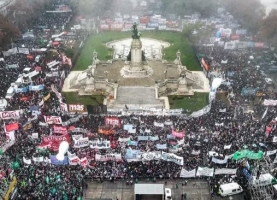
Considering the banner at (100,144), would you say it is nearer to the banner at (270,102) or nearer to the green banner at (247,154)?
the green banner at (247,154)

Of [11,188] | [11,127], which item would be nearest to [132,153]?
[11,188]

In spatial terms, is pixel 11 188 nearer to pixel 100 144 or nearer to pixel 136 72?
pixel 100 144

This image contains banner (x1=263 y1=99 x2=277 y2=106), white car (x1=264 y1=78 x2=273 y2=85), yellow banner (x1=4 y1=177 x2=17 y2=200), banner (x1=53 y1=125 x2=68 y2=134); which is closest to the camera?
yellow banner (x1=4 y1=177 x2=17 y2=200)

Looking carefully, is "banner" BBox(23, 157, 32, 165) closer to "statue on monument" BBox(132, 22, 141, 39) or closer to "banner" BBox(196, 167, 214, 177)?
"banner" BBox(196, 167, 214, 177)

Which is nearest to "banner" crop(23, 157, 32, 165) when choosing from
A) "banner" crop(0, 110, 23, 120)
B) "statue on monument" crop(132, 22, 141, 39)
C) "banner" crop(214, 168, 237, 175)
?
"banner" crop(0, 110, 23, 120)

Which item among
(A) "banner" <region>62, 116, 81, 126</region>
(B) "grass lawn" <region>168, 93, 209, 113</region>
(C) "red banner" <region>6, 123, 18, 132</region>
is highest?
(C) "red banner" <region>6, 123, 18, 132</region>

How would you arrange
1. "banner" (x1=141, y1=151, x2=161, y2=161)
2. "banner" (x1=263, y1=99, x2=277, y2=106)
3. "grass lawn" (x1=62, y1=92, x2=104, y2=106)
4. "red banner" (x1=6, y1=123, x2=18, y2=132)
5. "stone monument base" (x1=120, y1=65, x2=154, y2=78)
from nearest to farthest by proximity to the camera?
"banner" (x1=141, y1=151, x2=161, y2=161) → "red banner" (x1=6, y1=123, x2=18, y2=132) → "banner" (x1=263, y1=99, x2=277, y2=106) → "grass lawn" (x1=62, y1=92, x2=104, y2=106) → "stone monument base" (x1=120, y1=65, x2=154, y2=78)

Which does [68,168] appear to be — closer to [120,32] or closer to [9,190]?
[9,190]
